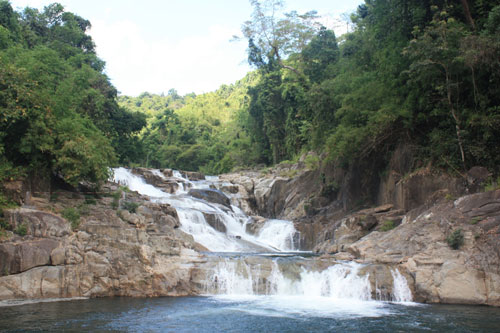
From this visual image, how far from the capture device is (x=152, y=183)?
101 ft

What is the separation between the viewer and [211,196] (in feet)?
94.9

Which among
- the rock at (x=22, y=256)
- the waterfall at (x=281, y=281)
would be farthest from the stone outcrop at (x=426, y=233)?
the rock at (x=22, y=256)

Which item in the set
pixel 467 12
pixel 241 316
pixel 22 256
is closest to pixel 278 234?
pixel 241 316

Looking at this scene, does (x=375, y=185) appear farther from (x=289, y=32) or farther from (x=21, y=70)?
(x=289, y=32)

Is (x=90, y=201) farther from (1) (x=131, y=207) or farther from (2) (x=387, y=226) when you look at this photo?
(2) (x=387, y=226)

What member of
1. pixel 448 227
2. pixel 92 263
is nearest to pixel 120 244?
pixel 92 263

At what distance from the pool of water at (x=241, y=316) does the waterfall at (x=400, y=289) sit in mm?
670

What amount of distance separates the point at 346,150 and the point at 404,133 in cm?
285

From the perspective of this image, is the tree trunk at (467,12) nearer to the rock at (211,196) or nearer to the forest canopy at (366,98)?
the forest canopy at (366,98)

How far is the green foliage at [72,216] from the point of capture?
14712 mm

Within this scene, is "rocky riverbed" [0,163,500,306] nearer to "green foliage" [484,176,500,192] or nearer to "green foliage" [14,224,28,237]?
"green foliage" [14,224,28,237]

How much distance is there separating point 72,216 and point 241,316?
7658mm

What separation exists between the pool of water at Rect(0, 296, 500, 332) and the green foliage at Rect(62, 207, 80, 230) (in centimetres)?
302

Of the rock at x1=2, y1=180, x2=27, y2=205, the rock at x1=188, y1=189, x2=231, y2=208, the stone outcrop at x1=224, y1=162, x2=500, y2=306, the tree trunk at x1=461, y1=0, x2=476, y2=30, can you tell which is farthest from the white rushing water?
the tree trunk at x1=461, y1=0, x2=476, y2=30
